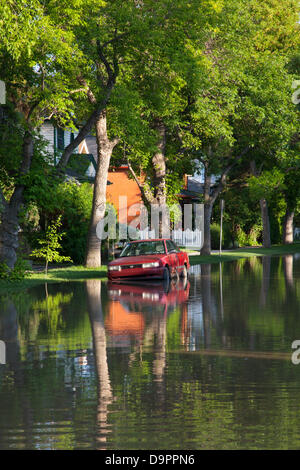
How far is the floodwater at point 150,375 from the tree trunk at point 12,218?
20.9ft

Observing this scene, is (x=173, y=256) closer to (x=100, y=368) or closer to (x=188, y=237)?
(x=100, y=368)

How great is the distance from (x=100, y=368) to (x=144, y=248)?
1900 centimetres

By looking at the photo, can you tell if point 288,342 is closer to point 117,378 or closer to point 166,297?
point 117,378

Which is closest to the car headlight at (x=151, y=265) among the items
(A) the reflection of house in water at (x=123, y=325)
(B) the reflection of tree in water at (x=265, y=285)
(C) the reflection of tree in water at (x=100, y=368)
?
(B) the reflection of tree in water at (x=265, y=285)

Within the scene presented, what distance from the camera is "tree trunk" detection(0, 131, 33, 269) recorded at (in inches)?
1037

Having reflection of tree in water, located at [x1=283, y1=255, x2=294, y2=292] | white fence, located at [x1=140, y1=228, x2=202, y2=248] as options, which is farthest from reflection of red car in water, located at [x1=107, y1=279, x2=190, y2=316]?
white fence, located at [x1=140, y1=228, x2=202, y2=248]

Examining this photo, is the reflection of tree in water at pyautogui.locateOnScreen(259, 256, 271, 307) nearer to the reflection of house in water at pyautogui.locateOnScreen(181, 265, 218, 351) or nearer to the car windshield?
the reflection of house in water at pyautogui.locateOnScreen(181, 265, 218, 351)

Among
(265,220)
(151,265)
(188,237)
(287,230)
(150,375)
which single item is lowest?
(150,375)

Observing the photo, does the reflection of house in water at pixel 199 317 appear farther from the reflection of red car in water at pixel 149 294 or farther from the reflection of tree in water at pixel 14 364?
the reflection of tree in water at pixel 14 364

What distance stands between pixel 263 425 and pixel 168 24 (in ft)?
76.8

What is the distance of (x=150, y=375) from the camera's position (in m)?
10.1

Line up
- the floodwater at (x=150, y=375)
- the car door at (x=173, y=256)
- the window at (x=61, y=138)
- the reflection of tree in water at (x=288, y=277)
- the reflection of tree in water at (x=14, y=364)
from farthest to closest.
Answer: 1. the window at (x=61, y=138)
2. the car door at (x=173, y=256)
3. the reflection of tree in water at (x=288, y=277)
4. the reflection of tree in water at (x=14, y=364)
5. the floodwater at (x=150, y=375)

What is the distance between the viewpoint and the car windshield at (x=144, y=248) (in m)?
29.3

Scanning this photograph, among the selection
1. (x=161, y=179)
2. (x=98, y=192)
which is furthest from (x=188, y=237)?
(x=98, y=192)
